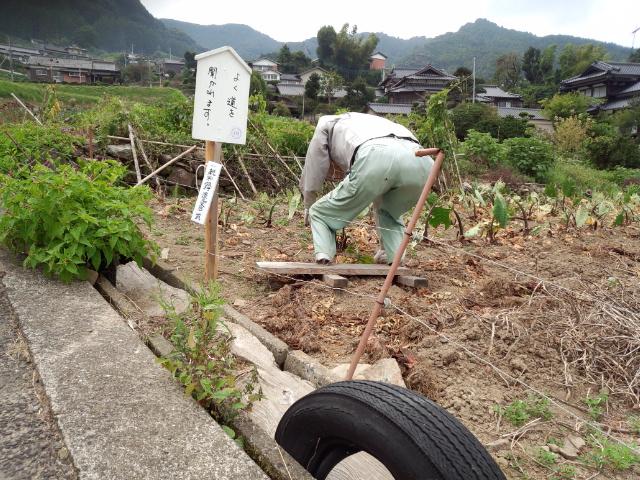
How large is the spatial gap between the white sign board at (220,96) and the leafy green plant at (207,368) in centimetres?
141

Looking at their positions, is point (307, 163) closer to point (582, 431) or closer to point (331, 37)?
point (582, 431)

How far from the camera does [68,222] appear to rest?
2.95 m

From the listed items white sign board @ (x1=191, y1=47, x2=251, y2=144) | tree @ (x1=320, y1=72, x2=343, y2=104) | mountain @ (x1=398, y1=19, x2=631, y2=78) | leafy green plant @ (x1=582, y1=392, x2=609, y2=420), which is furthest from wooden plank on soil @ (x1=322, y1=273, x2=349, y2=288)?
mountain @ (x1=398, y1=19, x2=631, y2=78)

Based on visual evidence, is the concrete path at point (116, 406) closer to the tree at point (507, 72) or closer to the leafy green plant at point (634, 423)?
the leafy green plant at point (634, 423)

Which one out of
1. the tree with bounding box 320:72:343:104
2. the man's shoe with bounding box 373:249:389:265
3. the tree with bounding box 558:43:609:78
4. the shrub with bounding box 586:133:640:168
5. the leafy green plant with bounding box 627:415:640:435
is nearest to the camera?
the leafy green plant with bounding box 627:415:640:435

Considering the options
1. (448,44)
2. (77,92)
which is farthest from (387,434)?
(448,44)

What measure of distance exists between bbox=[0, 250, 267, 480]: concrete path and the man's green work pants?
69.0 inches

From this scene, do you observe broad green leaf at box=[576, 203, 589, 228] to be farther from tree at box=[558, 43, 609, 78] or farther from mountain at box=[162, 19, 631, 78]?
mountain at box=[162, 19, 631, 78]

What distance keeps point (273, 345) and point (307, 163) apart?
67.5 inches

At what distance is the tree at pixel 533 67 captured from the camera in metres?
56.1

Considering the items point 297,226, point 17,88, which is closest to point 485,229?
point 297,226

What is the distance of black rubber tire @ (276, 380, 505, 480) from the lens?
1.30 metres

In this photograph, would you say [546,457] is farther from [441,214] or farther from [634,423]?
[441,214]

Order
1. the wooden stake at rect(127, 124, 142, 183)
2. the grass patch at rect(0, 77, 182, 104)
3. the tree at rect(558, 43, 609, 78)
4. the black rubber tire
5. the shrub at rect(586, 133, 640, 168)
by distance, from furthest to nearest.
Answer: the tree at rect(558, 43, 609, 78)
the grass patch at rect(0, 77, 182, 104)
the shrub at rect(586, 133, 640, 168)
the wooden stake at rect(127, 124, 142, 183)
the black rubber tire
